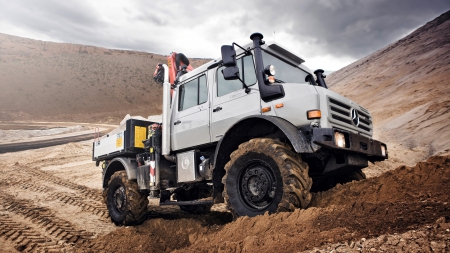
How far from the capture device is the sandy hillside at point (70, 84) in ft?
136

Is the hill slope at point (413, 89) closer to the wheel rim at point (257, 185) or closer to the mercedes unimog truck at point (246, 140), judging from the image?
the mercedes unimog truck at point (246, 140)

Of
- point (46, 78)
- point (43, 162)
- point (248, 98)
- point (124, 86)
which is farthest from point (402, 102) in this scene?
point (46, 78)

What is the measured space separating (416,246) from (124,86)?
5804 centimetres

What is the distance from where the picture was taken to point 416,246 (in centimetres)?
198

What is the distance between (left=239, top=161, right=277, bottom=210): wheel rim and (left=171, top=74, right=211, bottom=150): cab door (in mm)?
1124

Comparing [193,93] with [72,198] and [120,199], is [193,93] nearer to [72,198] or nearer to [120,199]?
[120,199]

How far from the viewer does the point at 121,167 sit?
21.7 ft

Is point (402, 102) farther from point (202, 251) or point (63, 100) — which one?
point (63, 100)

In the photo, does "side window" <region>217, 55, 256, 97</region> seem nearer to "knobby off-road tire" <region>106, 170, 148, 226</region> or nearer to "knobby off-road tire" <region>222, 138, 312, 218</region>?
"knobby off-road tire" <region>222, 138, 312, 218</region>

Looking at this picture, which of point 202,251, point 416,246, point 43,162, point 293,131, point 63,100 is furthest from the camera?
point 63,100

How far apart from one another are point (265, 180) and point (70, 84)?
55531 millimetres

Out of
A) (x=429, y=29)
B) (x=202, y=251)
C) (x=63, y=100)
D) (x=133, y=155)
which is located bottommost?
(x=202, y=251)

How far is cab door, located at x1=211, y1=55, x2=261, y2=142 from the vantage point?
14.3ft

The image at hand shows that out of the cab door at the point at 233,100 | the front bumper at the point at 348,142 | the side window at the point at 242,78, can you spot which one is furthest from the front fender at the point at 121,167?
the front bumper at the point at 348,142
